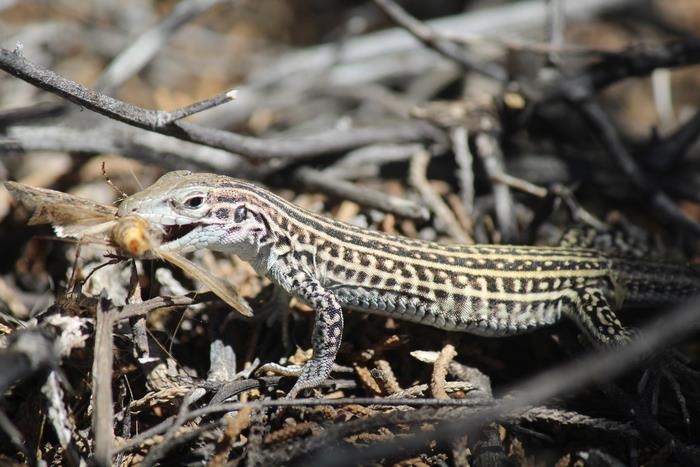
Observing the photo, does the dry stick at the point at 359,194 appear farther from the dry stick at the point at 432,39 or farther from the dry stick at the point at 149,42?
the dry stick at the point at 149,42

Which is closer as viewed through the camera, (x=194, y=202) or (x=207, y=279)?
(x=207, y=279)

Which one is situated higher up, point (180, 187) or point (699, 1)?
point (699, 1)

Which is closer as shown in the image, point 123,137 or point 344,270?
point 344,270

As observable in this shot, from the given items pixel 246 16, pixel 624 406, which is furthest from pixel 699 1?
pixel 624 406

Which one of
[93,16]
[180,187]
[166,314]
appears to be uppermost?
[93,16]

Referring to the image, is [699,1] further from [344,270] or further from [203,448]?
[203,448]

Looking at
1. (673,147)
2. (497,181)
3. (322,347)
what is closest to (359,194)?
(497,181)

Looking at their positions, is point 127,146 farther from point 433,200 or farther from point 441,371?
point 441,371
